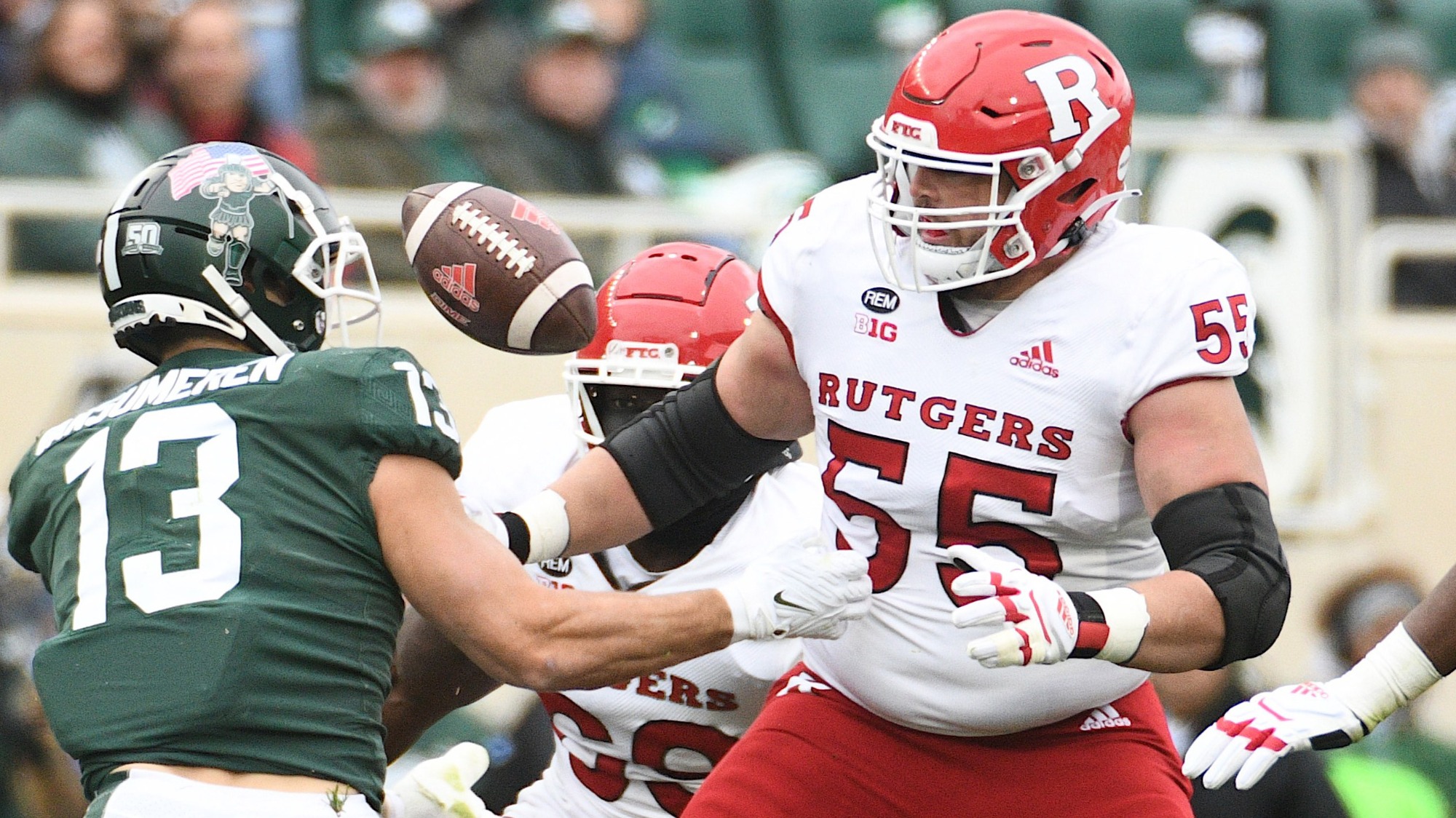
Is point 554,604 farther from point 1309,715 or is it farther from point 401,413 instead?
point 1309,715

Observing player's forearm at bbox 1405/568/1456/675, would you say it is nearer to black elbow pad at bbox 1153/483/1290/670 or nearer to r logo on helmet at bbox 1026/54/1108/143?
black elbow pad at bbox 1153/483/1290/670

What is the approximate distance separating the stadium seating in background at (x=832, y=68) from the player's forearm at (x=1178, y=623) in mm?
5702

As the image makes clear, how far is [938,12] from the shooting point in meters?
8.66

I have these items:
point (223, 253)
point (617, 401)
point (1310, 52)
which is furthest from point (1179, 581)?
point (1310, 52)

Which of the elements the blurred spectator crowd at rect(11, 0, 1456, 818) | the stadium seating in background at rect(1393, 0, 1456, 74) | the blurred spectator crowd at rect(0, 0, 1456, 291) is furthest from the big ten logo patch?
the stadium seating in background at rect(1393, 0, 1456, 74)

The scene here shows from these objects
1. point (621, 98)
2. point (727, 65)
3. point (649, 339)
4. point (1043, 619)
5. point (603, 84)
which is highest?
point (1043, 619)

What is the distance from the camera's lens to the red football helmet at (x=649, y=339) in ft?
12.5

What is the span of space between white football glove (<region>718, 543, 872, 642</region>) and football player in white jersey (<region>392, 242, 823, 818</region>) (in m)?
0.58

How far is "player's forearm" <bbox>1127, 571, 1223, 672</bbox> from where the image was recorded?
9.12 ft

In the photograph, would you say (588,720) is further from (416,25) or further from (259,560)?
(416,25)

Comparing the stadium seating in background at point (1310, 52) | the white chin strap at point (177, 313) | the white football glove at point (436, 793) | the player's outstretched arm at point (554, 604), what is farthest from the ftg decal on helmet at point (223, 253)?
the stadium seating in background at point (1310, 52)

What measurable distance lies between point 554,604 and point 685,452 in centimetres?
64

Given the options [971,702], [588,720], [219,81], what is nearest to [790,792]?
[971,702]

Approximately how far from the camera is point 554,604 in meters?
2.96
